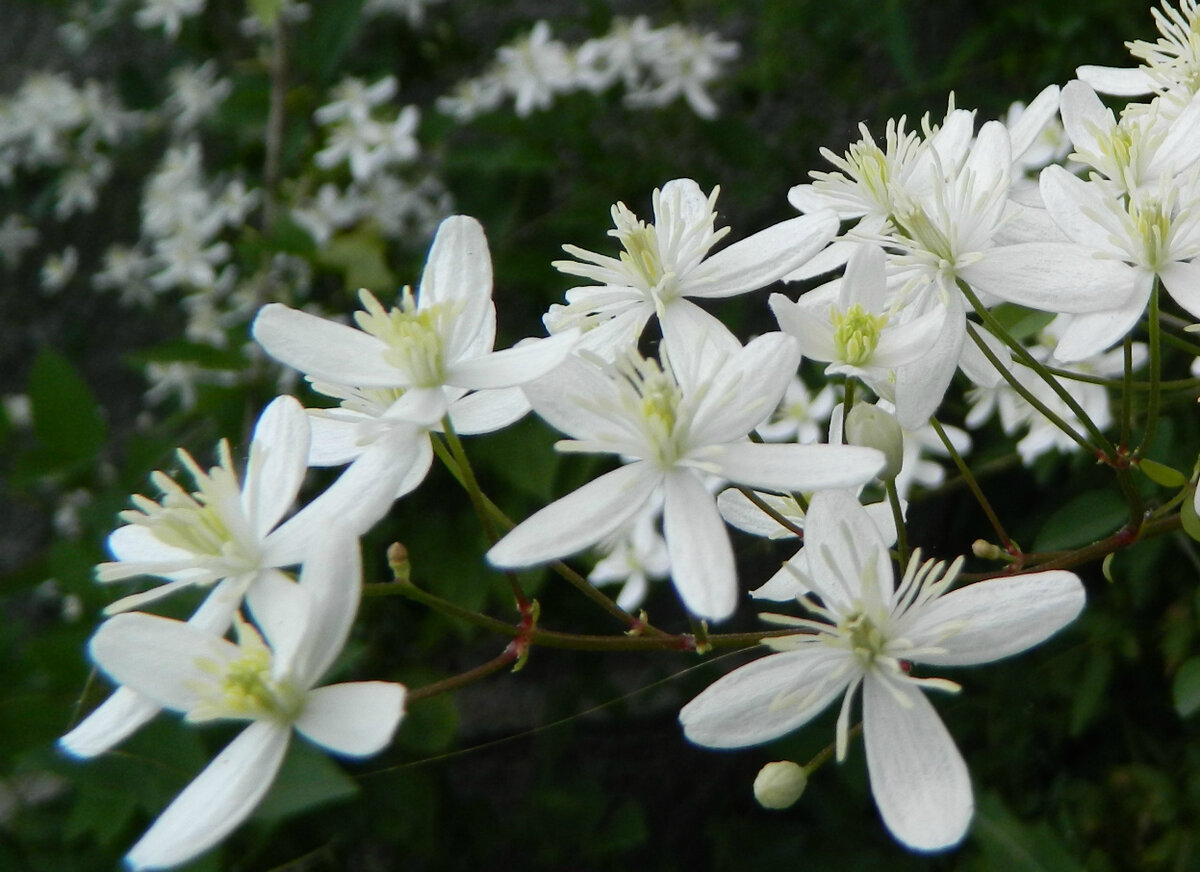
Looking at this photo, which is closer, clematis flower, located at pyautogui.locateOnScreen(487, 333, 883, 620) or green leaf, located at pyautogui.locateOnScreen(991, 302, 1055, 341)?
clematis flower, located at pyautogui.locateOnScreen(487, 333, 883, 620)

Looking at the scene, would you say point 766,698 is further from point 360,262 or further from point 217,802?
point 360,262

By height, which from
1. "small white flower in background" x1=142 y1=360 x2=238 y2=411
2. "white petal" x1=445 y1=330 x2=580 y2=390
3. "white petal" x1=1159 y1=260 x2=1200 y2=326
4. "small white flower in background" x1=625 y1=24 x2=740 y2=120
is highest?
"white petal" x1=445 y1=330 x2=580 y2=390

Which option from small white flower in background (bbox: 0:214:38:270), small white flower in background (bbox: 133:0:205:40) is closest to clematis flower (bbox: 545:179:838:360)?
small white flower in background (bbox: 133:0:205:40)

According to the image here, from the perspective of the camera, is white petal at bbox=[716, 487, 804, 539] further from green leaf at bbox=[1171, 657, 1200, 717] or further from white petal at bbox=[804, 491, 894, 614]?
green leaf at bbox=[1171, 657, 1200, 717]

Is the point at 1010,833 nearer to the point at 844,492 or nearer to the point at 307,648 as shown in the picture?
the point at 844,492

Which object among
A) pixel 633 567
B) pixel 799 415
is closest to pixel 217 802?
pixel 633 567

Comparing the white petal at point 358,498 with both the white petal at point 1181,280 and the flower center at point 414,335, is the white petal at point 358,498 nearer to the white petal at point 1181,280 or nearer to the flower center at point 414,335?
the flower center at point 414,335

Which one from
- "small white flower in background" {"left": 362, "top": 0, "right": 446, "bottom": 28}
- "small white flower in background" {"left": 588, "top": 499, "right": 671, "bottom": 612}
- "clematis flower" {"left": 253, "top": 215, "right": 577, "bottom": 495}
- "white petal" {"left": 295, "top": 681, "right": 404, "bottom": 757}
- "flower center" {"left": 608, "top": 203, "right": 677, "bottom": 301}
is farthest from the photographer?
"small white flower in background" {"left": 362, "top": 0, "right": 446, "bottom": 28}
